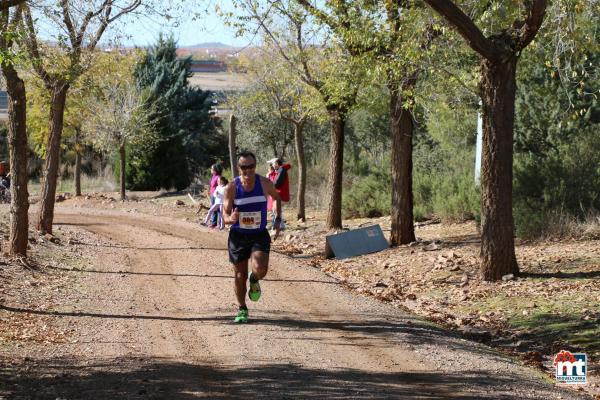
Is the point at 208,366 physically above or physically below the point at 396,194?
below

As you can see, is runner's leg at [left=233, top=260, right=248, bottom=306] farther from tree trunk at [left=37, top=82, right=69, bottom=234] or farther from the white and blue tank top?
tree trunk at [left=37, top=82, right=69, bottom=234]

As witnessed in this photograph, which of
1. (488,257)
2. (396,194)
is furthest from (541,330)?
(396,194)

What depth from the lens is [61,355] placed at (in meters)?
8.76

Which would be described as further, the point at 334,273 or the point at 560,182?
the point at 560,182

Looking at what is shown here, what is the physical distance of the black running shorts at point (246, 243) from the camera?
990 cm

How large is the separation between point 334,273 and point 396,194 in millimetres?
2827

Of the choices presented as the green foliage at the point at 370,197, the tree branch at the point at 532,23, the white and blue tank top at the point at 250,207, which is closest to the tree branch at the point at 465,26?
the tree branch at the point at 532,23

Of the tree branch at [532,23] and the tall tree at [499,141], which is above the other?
the tree branch at [532,23]

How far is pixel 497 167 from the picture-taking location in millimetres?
13117

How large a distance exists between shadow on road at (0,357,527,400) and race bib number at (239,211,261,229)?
6.56 ft

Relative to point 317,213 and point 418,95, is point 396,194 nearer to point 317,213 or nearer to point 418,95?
point 418,95

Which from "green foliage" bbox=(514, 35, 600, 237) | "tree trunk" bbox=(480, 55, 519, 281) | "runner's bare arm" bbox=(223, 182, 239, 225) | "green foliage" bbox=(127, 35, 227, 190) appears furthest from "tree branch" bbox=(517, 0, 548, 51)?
"green foliage" bbox=(127, 35, 227, 190)
